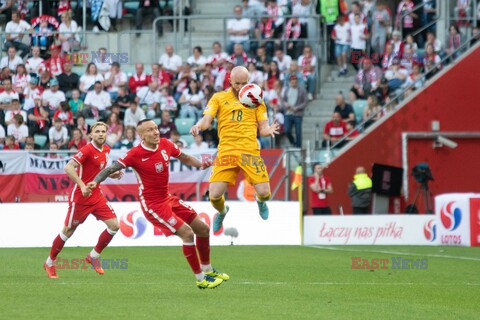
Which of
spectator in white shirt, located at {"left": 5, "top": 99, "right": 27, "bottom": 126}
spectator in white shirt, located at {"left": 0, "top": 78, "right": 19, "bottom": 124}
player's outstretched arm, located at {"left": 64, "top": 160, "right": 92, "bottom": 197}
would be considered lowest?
player's outstretched arm, located at {"left": 64, "top": 160, "right": 92, "bottom": 197}

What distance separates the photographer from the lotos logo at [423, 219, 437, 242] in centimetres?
2567

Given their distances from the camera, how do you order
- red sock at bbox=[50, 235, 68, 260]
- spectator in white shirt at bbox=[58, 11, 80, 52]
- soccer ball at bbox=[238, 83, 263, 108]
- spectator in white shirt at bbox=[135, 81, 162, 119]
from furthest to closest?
spectator in white shirt at bbox=[58, 11, 80, 52] < spectator in white shirt at bbox=[135, 81, 162, 119] < red sock at bbox=[50, 235, 68, 260] < soccer ball at bbox=[238, 83, 263, 108]

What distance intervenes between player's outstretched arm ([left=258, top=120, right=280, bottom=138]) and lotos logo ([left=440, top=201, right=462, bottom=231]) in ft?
33.7

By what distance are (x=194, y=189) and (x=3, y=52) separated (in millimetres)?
7966

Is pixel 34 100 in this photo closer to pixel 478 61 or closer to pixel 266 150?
pixel 266 150

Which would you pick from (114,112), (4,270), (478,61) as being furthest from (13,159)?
(478,61)

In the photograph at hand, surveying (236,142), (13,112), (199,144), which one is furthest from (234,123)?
(13,112)

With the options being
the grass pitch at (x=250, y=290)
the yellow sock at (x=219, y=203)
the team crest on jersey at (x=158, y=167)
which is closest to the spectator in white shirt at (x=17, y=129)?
the grass pitch at (x=250, y=290)

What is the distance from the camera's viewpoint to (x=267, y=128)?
1532cm

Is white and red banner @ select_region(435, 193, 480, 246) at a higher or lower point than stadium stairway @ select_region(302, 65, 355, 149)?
lower

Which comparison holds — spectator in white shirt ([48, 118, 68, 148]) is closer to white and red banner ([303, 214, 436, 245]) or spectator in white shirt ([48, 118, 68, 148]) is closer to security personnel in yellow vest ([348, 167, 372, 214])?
white and red banner ([303, 214, 436, 245])

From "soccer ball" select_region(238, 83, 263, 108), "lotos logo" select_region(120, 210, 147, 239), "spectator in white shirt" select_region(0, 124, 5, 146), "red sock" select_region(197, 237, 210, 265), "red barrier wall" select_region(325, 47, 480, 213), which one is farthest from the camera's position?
"red barrier wall" select_region(325, 47, 480, 213)

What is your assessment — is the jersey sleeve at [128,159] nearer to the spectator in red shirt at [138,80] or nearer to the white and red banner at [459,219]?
the white and red banner at [459,219]

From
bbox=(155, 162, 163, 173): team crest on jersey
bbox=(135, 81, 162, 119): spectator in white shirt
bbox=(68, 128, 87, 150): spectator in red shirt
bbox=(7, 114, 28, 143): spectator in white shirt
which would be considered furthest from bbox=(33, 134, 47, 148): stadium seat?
bbox=(155, 162, 163, 173): team crest on jersey
